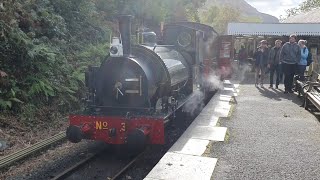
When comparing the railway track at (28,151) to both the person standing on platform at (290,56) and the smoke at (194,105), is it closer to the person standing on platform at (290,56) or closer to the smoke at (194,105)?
the smoke at (194,105)

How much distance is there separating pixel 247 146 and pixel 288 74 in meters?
6.35

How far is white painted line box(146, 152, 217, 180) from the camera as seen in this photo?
4742mm

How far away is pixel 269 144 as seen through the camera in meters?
6.29

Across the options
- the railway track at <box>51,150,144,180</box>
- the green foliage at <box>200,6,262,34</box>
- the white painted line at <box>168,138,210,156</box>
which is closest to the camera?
the railway track at <box>51,150,144,180</box>

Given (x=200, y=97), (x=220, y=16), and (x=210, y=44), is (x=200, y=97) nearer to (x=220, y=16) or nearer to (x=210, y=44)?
(x=210, y=44)

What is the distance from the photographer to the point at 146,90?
6375 mm

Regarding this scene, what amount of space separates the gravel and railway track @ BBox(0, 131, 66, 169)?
3.14m

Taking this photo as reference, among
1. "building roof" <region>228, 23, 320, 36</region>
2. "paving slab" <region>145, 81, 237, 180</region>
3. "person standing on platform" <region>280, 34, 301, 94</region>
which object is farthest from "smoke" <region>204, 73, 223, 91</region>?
"building roof" <region>228, 23, 320, 36</region>

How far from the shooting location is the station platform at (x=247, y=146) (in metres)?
4.95

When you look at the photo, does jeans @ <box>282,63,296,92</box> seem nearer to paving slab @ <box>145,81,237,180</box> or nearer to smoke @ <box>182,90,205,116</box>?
smoke @ <box>182,90,205,116</box>

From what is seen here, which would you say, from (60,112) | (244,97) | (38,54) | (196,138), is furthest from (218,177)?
(244,97)

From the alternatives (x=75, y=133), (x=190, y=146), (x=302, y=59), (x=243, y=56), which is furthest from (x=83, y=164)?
(x=243, y=56)

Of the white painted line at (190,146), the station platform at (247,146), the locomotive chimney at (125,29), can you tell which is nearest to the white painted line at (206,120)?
the station platform at (247,146)

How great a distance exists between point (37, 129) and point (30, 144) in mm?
867
